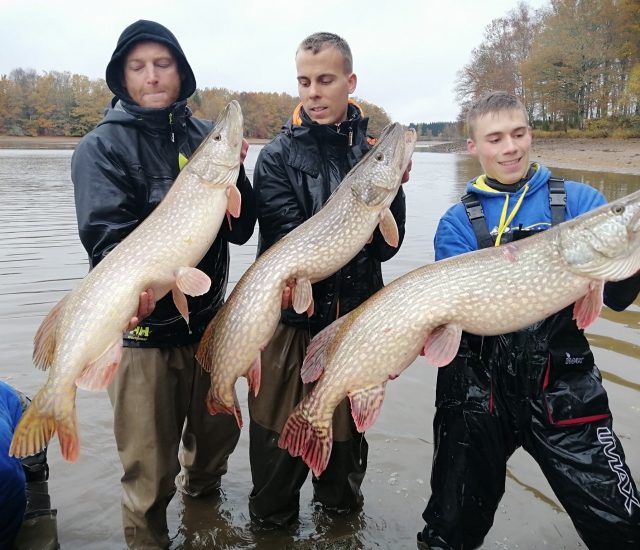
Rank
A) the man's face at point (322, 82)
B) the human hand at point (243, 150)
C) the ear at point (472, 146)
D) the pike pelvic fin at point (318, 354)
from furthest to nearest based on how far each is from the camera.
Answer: the ear at point (472, 146) < the man's face at point (322, 82) < the human hand at point (243, 150) < the pike pelvic fin at point (318, 354)

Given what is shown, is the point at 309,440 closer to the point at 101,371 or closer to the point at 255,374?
the point at 255,374

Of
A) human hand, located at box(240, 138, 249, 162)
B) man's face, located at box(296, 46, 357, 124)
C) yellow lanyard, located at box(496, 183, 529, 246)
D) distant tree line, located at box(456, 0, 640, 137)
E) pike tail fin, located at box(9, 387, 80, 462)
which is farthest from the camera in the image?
distant tree line, located at box(456, 0, 640, 137)

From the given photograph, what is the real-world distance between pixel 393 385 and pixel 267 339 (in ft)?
8.61

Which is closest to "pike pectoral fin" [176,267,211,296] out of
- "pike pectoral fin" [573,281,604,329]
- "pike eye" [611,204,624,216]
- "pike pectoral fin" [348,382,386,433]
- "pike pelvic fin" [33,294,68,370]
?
"pike pelvic fin" [33,294,68,370]

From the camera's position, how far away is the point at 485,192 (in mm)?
2889

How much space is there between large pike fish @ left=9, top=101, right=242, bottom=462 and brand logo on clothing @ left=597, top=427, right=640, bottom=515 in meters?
1.96

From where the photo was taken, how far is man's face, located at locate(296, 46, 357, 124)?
10.00 ft

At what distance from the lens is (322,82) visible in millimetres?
3082

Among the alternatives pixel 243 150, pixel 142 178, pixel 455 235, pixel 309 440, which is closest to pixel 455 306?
pixel 455 235

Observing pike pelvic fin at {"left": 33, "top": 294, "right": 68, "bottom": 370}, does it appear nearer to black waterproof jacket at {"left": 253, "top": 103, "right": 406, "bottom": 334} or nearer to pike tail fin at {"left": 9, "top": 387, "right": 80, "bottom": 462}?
pike tail fin at {"left": 9, "top": 387, "right": 80, "bottom": 462}

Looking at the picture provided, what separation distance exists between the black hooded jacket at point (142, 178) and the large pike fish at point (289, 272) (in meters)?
0.33

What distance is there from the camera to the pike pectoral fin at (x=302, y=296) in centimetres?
273

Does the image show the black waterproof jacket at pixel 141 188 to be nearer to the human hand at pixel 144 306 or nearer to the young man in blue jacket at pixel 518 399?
the human hand at pixel 144 306

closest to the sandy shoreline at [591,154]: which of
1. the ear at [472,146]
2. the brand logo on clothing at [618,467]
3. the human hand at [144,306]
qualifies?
the ear at [472,146]
